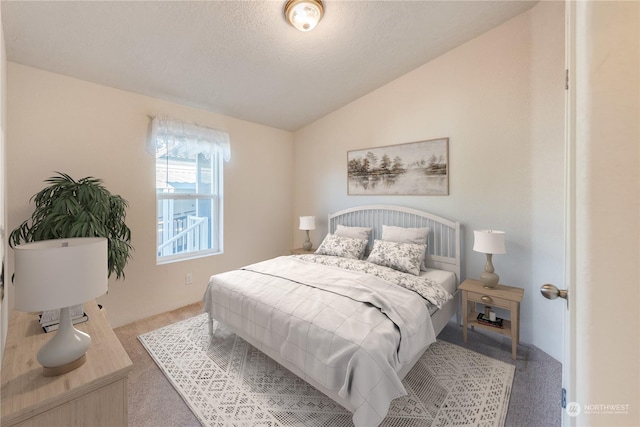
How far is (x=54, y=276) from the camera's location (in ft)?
2.97

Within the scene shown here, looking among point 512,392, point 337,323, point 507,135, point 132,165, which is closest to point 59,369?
point 337,323

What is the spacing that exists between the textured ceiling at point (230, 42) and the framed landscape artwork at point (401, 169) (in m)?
0.89

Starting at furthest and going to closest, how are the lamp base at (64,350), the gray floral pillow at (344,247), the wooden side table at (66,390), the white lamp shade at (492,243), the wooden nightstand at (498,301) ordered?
the gray floral pillow at (344,247) → the white lamp shade at (492,243) → the wooden nightstand at (498,301) → the lamp base at (64,350) → the wooden side table at (66,390)

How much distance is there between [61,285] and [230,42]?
2117mm

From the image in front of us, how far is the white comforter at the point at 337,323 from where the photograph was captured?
1331mm

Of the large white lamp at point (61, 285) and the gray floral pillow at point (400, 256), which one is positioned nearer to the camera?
the large white lamp at point (61, 285)

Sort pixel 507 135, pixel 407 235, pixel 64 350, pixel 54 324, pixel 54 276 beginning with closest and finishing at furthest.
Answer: pixel 54 276 < pixel 64 350 < pixel 54 324 < pixel 507 135 < pixel 407 235

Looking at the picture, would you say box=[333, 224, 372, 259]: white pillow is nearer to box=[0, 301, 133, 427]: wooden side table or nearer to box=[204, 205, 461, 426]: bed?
box=[204, 205, 461, 426]: bed

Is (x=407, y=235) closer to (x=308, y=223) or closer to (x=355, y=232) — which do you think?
(x=355, y=232)

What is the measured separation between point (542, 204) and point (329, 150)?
2.53 meters

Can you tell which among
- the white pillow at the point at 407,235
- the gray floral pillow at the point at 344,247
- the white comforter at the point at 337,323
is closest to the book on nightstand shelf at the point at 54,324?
the white comforter at the point at 337,323

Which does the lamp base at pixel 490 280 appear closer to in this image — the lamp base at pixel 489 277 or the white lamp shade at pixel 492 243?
the lamp base at pixel 489 277
